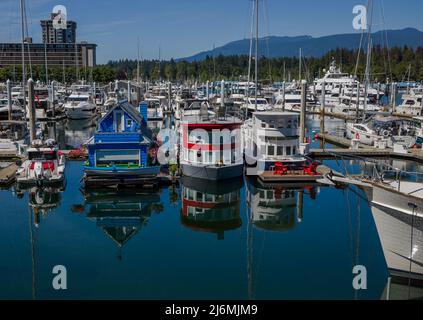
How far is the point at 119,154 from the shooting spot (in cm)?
2717

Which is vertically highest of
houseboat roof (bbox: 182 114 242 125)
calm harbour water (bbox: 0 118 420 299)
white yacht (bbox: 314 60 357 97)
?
white yacht (bbox: 314 60 357 97)

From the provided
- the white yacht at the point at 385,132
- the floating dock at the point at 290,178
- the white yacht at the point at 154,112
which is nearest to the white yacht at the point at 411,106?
the white yacht at the point at 385,132

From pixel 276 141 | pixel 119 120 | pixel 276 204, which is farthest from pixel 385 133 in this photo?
pixel 119 120

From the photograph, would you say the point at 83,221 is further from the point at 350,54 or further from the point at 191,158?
the point at 350,54

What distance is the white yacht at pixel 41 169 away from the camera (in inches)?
1046

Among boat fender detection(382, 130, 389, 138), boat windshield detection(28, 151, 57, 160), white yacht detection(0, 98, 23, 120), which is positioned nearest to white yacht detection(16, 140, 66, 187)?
boat windshield detection(28, 151, 57, 160)

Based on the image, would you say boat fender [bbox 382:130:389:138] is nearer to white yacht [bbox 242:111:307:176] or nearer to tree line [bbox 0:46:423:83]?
white yacht [bbox 242:111:307:176]

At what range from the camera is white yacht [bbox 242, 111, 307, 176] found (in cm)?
2839

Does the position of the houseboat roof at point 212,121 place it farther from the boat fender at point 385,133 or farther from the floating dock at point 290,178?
the boat fender at point 385,133

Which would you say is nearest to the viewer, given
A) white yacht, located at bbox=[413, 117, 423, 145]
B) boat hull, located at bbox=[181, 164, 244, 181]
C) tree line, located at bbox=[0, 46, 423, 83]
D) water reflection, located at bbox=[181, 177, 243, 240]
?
water reflection, located at bbox=[181, 177, 243, 240]

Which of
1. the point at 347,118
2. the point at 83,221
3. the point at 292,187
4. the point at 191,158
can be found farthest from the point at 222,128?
the point at 347,118

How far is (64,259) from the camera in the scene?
56.9 feet

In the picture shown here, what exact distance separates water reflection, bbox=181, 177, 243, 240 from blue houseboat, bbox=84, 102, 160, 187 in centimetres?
244
